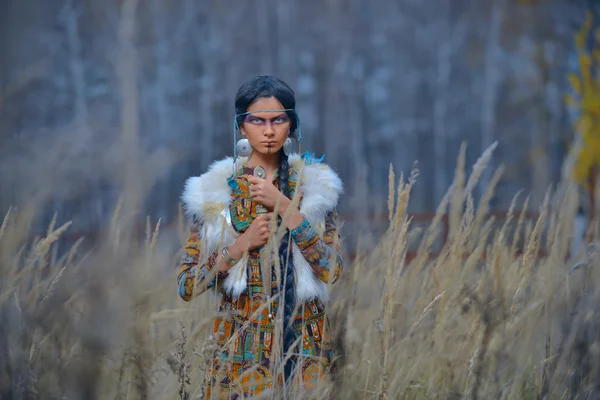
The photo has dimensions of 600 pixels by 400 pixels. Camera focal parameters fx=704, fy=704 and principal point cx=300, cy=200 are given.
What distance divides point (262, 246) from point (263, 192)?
143 millimetres

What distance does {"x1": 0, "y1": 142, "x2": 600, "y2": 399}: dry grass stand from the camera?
78cm

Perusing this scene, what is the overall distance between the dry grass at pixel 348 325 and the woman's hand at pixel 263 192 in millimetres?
242

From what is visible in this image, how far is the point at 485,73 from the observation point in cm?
1291

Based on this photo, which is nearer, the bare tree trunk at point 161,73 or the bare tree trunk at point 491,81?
the bare tree trunk at point 161,73

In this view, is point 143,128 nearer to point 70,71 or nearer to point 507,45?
point 70,71

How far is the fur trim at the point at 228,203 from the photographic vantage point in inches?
65.2

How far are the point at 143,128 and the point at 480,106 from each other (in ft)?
21.5

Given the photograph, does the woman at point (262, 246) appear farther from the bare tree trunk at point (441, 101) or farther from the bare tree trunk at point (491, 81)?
the bare tree trunk at point (441, 101)

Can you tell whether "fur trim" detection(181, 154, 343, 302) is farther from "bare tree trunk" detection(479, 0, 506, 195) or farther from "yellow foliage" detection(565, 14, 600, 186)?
"bare tree trunk" detection(479, 0, 506, 195)

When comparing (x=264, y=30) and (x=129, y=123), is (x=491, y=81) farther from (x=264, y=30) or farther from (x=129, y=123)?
(x=129, y=123)

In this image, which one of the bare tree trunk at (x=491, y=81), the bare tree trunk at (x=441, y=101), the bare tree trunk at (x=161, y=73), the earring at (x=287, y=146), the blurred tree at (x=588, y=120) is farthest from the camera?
the bare tree trunk at (x=441, y=101)

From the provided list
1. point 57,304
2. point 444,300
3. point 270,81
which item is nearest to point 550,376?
point 444,300

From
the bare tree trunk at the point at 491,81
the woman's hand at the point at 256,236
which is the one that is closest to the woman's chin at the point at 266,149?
the woman's hand at the point at 256,236

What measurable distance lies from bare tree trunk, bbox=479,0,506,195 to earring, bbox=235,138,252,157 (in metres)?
10.7
